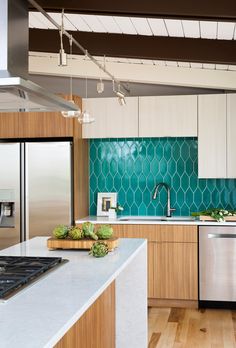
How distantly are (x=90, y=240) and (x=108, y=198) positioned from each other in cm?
273

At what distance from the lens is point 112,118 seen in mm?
5891

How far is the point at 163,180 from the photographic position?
20.0 feet

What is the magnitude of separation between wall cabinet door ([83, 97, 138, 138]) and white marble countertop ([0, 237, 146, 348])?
2.78 m

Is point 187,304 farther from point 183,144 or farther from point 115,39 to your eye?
point 115,39

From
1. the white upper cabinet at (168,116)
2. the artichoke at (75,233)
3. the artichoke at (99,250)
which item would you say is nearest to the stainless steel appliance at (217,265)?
the white upper cabinet at (168,116)

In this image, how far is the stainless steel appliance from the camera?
5285 mm

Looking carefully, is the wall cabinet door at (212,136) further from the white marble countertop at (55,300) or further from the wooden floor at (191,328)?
the white marble countertop at (55,300)

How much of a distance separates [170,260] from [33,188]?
1717mm

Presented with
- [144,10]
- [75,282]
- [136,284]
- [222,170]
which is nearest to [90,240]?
[136,284]

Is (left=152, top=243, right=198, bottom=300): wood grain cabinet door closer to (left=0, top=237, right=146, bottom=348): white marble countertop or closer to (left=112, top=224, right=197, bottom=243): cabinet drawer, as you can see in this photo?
(left=112, top=224, right=197, bottom=243): cabinet drawer

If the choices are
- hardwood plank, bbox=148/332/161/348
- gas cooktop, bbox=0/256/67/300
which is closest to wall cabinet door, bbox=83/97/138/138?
hardwood plank, bbox=148/332/161/348

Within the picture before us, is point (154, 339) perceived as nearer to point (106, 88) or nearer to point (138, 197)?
point (138, 197)

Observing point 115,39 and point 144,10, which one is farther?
point 115,39

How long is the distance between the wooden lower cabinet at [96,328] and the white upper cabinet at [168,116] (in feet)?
10.1
